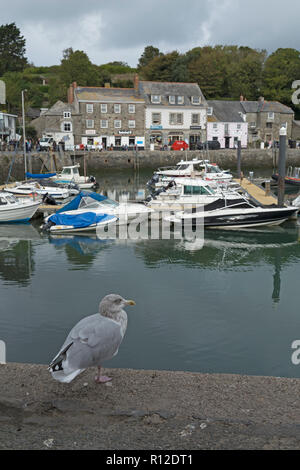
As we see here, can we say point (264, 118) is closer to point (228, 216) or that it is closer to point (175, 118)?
point (175, 118)

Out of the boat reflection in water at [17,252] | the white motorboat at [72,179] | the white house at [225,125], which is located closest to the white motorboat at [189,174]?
the white motorboat at [72,179]

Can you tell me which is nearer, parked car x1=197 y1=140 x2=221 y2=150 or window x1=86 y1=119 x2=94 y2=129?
parked car x1=197 y1=140 x2=221 y2=150

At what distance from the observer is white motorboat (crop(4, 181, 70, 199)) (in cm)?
2893

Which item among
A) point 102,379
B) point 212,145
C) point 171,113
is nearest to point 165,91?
point 171,113

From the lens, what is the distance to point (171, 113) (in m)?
63.7

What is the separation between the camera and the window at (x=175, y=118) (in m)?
63.9

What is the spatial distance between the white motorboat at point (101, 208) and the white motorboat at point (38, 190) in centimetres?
582

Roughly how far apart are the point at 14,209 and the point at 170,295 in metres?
12.9

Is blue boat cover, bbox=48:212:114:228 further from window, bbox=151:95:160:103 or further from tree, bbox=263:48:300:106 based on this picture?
tree, bbox=263:48:300:106

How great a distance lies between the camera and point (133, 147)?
198ft

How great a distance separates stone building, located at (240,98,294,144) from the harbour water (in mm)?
49088

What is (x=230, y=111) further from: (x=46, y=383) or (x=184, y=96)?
(x=46, y=383)

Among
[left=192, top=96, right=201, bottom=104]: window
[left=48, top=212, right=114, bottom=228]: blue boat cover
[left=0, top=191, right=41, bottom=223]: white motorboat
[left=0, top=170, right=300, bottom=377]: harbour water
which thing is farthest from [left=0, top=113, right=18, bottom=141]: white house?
[left=48, top=212, right=114, bottom=228]: blue boat cover

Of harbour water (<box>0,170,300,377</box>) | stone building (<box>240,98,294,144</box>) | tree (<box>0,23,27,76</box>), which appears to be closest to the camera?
harbour water (<box>0,170,300,377</box>)
